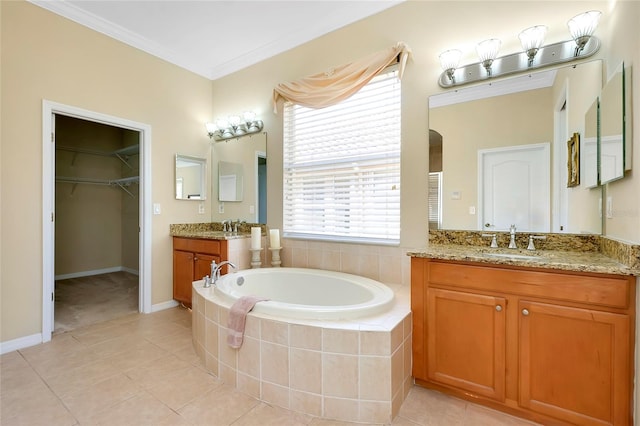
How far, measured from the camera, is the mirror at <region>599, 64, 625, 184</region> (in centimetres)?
142

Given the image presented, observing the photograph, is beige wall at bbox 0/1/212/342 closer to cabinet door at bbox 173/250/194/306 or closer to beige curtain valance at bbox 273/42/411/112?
cabinet door at bbox 173/250/194/306

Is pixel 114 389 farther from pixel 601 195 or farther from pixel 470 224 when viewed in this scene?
pixel 601 195

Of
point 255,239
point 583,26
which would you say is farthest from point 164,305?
point 583,26

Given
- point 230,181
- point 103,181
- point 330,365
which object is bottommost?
point 330,365

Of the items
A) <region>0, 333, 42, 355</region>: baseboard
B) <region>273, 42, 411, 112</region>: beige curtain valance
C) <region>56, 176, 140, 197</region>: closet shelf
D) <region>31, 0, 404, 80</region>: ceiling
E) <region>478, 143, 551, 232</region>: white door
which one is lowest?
<region>0, 333, 42, 355</region>: baseboard

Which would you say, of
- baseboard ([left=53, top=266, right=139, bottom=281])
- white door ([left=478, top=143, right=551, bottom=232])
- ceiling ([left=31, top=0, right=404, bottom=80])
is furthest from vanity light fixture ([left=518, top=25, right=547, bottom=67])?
baseboard ([left=53, top=266, right=139, bottom=281])

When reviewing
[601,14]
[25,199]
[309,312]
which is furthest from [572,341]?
[25,199]

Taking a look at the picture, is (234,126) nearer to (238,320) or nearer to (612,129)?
(238,320)

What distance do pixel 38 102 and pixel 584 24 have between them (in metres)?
3.91

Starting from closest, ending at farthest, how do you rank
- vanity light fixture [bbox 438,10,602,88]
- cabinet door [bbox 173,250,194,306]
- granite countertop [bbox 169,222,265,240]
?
1. vanity light fixture [bbox 438,10,602,88]
2. granite countertop [bbox 169,222,265,240]
3. cabinet door [bbox 173,250,194,306]

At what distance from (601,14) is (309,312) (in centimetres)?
237

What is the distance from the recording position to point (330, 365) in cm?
148

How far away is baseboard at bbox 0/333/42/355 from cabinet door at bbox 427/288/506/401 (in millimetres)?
3049

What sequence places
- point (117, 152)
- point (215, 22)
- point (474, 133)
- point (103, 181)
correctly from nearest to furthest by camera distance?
1. point (474, 133)
2. point (215, 22)
3. point (117, 152)
4. point (103, 181)
